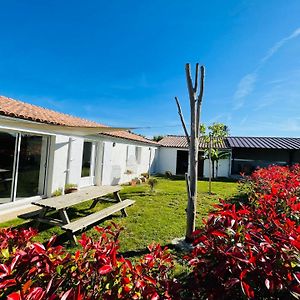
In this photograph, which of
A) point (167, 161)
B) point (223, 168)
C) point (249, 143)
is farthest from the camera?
point (249, 143)

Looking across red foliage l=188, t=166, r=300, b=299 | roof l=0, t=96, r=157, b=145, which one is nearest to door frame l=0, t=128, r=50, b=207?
roof l=0, t=96, r=157, b=145

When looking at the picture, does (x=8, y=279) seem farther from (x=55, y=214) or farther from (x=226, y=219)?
(x=55, y=214)

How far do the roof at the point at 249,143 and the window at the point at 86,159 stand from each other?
13837 millimetres

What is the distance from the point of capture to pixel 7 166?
8664 millimetres

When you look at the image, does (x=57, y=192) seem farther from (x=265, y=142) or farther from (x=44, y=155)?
(x=265, y=142)

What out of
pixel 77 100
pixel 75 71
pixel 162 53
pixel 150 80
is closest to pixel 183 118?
pixel 162 53

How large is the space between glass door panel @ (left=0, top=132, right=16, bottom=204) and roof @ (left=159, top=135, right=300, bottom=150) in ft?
62.9

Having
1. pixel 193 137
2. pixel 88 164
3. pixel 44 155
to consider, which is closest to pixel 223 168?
pixel 88 164

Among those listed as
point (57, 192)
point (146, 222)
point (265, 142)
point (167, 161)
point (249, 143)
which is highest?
point (265, 142)

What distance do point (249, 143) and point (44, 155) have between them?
2426cm

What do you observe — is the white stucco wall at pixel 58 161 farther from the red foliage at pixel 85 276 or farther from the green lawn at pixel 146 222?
the red foliage at pixel 85 276

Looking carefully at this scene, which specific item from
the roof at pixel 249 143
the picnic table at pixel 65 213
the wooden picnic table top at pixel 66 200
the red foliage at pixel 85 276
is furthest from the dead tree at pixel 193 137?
the roof at pixel 249 143

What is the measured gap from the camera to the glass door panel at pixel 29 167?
30.0 ft

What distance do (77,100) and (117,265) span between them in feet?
83.1
